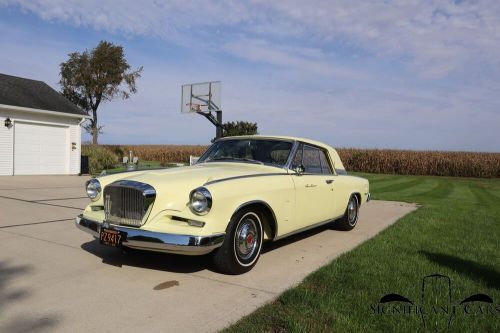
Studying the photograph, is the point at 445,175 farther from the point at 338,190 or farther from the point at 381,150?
the point at 338,190

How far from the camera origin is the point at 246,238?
4832 millimetres

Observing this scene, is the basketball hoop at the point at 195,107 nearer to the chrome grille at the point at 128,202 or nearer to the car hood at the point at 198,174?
the car hood at the point at 198,174

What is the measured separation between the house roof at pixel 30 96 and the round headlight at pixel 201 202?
14.6 metres

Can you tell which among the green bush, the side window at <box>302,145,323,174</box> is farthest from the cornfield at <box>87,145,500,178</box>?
the side window at <box>302,145,323,174</box>

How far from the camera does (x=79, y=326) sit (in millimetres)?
3332

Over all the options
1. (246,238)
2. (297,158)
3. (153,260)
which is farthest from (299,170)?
(153,260)

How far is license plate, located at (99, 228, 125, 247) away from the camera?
440 cm

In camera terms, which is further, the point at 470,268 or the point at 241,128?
the point at 241,128

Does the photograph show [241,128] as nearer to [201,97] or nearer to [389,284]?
[201,97]

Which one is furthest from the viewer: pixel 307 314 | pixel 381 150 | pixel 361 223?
pixel 381 150

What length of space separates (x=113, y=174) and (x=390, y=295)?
11.4 ft

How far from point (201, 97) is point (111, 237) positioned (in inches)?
839

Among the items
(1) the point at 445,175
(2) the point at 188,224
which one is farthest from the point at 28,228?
(1) the point at 445,175

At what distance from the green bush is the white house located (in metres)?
2.62
